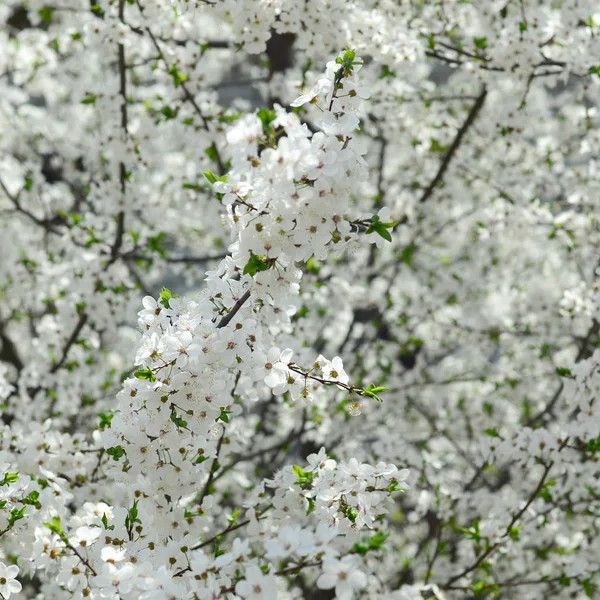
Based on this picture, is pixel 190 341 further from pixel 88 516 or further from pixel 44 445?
pixel 44 445

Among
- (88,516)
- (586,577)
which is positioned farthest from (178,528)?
(586,577)

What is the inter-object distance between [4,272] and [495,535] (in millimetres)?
5791

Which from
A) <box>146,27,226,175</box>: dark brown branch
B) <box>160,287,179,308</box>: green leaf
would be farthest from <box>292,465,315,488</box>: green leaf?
<box>146,27,226,175</box>: dark brown branch

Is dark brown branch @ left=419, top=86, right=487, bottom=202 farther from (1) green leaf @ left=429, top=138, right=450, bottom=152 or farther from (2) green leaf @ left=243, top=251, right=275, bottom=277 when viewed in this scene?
(2) green leaf @ left=243, top=251, right=275, bottom=277

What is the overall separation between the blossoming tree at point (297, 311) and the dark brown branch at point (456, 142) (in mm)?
47

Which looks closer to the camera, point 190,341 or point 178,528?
point 190,341

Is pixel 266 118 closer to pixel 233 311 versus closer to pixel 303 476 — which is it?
pixel 233 311

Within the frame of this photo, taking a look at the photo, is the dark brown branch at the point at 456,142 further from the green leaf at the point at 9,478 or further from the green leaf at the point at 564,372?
the green leaf at the point at 9,478

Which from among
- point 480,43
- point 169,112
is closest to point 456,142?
point 480,43

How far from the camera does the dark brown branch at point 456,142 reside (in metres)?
5.82

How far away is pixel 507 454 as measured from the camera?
14.3 feet

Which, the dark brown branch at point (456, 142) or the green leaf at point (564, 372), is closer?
the green leaf at point (564, 372)

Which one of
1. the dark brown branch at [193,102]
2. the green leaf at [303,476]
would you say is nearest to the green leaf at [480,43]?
the dark brown branch at [193,102]

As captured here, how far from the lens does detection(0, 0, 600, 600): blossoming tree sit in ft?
8.94
